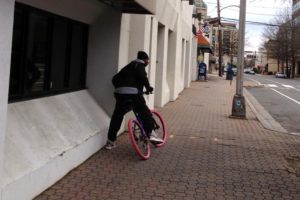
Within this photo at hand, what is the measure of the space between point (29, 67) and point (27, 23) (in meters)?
0.63

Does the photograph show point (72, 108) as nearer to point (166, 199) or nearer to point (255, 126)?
point (166, 199)

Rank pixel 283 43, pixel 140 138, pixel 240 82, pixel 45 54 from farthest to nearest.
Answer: pixel 283 43 < pixel 240 82 < pixel 140 138 < pixel 45 54

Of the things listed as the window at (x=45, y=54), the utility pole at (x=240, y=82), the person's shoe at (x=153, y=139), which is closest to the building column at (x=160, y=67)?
the utility pole at (x=240, y=82)

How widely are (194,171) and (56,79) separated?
262 cm

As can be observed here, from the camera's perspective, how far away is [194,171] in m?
7.37

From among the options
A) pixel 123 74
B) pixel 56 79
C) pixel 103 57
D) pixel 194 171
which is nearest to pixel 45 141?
pixel 56 79

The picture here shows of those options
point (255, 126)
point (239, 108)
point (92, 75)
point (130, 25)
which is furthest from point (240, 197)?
point (239, 108)

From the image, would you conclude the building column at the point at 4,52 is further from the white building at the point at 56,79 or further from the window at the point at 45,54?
the window at the point at 45,54

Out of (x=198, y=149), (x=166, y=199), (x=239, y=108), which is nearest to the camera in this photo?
(x=166, y=199)

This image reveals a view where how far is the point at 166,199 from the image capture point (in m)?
5.87

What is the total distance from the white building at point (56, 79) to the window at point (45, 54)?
13 mm

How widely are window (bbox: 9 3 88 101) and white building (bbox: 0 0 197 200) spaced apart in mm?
13

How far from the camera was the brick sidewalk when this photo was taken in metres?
6.14

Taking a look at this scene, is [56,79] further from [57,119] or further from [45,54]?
[57,119]
